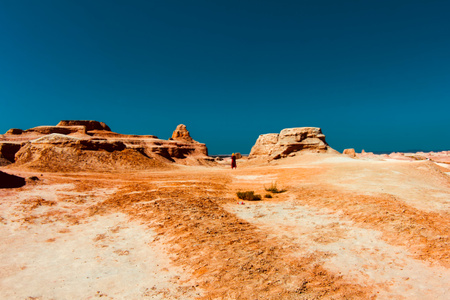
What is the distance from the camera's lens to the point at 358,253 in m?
4.25

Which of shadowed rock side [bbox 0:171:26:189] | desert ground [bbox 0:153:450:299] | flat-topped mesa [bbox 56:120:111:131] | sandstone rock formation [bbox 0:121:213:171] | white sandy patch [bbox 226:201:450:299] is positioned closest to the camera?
white sandy patch [bbox 226:201:450:299]

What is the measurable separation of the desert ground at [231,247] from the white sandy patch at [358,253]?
20 mm

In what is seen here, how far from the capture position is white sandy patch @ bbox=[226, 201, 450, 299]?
128 inches

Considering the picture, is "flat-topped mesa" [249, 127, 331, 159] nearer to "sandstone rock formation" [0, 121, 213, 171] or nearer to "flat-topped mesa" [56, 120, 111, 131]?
"sandstone rock formation" [0, 121, 213, 171]

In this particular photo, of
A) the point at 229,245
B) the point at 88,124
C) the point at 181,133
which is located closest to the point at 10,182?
the point at 229,245

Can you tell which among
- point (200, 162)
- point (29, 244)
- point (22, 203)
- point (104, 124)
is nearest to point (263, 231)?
point (29, 244)

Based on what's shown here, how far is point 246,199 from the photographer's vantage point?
9.06 metres

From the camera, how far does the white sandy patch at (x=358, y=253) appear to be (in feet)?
10.7

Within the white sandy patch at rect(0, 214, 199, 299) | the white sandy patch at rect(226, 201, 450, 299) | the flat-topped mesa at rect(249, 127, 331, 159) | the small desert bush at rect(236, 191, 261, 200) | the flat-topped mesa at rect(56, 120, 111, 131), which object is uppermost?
the flat-topped mesa at rect(56, 120, 111, 131)

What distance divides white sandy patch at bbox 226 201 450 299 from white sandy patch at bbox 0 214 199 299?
7.90 ft

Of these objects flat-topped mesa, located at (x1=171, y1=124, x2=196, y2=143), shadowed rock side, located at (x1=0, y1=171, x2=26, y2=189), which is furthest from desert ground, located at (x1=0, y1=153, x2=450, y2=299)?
flat-topped mesa, located at (x1=171, y1=124, x2=196, y2=143)

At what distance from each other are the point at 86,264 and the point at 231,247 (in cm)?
258

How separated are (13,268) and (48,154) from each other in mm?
20656

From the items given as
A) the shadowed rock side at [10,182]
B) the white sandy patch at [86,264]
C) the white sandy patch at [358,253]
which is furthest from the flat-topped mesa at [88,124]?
the white sandy patch at [358,253]
